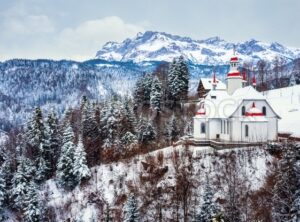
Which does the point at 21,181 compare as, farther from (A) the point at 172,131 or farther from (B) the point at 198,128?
(B) the point at 198,128

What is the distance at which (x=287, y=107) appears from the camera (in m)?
54.3

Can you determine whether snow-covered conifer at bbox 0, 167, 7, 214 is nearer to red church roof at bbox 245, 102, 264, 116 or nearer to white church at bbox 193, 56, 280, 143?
white church at bbox 193, 56, 280, 143

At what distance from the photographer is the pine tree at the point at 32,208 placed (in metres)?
39.4

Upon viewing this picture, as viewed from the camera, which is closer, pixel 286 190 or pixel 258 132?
pixel 286 190

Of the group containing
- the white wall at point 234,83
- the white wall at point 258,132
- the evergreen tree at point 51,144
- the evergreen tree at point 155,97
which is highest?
the white wall at point 234,83

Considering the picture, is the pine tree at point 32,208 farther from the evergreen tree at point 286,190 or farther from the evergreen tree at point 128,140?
the evergreen tree at point 286,190

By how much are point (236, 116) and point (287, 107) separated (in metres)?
15.6

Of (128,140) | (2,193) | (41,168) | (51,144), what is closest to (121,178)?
(128,140)

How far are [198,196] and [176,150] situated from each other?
21.4ft

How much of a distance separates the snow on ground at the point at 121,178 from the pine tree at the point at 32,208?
271 centimetres

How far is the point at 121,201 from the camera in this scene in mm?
39719

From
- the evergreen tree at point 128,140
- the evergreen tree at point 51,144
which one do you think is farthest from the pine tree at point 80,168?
the evergreen tree at point 51,144

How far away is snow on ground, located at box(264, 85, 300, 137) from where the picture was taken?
156 ft

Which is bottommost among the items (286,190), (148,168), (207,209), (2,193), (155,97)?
(2,193)
